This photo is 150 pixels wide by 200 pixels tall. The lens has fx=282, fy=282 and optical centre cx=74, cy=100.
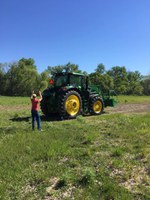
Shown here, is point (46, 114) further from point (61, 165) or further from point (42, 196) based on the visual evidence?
point (42, 196)

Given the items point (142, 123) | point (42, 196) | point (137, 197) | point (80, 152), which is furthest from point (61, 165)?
point (142, 123)

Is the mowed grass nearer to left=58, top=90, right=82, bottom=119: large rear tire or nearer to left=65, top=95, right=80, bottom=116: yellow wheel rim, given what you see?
left=58, top=90, right=82, bottom=119: large rear tire

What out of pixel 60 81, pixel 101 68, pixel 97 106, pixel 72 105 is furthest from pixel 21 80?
pixel 72 105

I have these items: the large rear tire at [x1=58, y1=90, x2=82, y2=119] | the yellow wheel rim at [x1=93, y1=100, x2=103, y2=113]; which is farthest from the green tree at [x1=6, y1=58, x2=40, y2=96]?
the large rear tire at [x1=58, y1=90, x2=82, y2=119]

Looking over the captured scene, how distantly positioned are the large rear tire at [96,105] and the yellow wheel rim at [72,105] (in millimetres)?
1316

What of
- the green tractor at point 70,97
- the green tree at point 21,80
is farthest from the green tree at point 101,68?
the green tractor at point 70,97

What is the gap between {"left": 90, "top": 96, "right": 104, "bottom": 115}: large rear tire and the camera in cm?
1667

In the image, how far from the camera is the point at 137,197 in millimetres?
4969

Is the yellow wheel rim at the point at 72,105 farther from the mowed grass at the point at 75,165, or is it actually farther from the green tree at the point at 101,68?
the green tree at the point at 101,68

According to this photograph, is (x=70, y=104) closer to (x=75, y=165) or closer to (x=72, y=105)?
(x=72, y=105)

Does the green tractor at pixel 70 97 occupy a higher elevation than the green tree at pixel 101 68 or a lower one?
lower

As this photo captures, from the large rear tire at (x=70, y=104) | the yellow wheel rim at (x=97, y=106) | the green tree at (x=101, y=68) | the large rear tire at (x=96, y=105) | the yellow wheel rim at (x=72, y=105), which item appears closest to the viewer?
the large rear tire at (x=70, y=104)

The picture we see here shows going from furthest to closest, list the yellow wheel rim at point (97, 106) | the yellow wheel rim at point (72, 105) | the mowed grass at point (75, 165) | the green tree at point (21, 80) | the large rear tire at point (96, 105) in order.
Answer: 1. the green tree at point (21, 80)
2. the yellow wheel rim at point (97, 106)
3. the large rear tire at point (96, 105)
4. the yellow wheel rim at point (72, 105)
5. the mowed grass at point (75, 165)

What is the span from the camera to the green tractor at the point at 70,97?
48.8 ft
